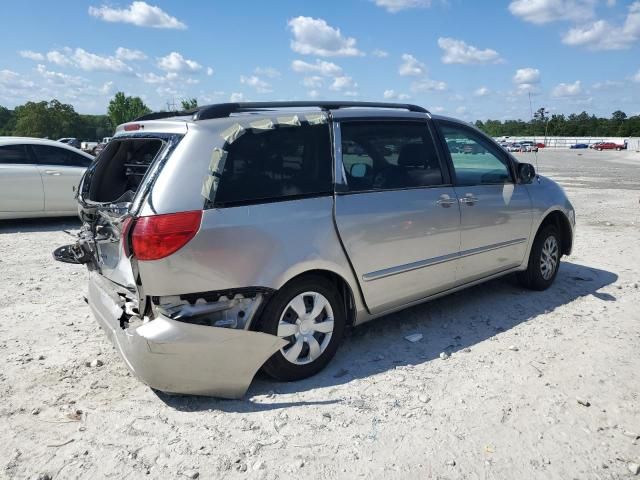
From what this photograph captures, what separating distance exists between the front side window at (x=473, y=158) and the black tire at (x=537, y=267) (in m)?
0.83

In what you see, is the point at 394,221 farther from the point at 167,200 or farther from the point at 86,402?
the point at 86,402

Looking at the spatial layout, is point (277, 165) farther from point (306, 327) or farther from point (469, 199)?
point (469, 199)

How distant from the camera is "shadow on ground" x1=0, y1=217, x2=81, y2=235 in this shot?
8891 mm

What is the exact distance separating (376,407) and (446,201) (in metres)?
1.84

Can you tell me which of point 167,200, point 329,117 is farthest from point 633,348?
point 167,200

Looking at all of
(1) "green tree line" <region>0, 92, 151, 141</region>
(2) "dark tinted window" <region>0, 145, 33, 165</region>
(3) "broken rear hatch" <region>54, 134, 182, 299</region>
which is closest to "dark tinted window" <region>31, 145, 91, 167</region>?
(2) "dark tinted window" <region>0, 145, 33, 165</region>

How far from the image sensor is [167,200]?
9.52 ft

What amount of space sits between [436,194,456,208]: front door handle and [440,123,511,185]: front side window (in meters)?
0.23

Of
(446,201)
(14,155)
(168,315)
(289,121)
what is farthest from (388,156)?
(14,155)

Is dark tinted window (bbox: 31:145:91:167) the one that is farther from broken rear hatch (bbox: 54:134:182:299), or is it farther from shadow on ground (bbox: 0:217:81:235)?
broken rear hatch (bbox: 54:134:182:299)

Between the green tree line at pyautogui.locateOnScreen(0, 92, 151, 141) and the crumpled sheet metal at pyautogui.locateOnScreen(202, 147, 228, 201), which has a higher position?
the green tree line at pyautogui.locateOnScreen(0, 92, 151, 141)

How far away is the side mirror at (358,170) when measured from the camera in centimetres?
367

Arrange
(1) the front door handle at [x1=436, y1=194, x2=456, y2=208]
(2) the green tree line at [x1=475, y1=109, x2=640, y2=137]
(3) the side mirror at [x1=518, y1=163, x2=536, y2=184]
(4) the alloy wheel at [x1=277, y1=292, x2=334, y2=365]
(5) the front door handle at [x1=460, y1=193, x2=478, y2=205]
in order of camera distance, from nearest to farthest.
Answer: (4) the alloy wheel at [x1=277, y1=292, x2=334, y2=365] < (1) the front door handle at [x1=436, y1=194, x2=456, y2=208] < (5) the front door handle at [x1=460, y1=193, x2=478, y2=205] < (3) the side mirror at [x1=518, y1=163, x2=536, y2=184] < (2) the green tree line at [x1=475, y1=109, x2=640, y2=137]

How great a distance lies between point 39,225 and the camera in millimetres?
9352
